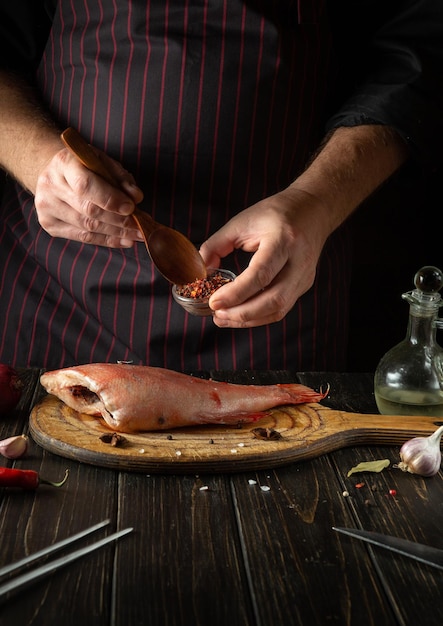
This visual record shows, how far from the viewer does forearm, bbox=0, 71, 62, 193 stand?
A: 6.45 feet

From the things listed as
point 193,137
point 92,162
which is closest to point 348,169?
point 193,137

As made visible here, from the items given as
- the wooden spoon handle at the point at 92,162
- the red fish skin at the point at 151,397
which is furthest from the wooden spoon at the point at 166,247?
the red fish skin at the point at 151,397

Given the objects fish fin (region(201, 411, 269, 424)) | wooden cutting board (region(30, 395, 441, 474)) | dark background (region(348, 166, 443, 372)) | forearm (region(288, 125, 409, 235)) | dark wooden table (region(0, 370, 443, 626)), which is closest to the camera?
dark wooden table (region(0, 370, 443, 626))

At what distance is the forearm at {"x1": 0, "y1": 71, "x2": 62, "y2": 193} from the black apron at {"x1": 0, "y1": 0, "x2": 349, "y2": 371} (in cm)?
7

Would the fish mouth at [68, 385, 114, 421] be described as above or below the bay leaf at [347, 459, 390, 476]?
below

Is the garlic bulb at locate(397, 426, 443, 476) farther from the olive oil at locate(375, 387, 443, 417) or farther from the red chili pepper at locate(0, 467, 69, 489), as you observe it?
the red chili pepper at locate(0, 467, 69, 489)

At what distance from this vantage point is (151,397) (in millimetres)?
1573

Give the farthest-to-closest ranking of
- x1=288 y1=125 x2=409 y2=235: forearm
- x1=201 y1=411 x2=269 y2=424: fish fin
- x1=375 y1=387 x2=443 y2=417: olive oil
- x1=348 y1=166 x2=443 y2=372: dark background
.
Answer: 1. x1=348 y1=166 x2=443 y2=372: dark background
2. x1=288 y1=125 x2=409 y2=235: forearm
3. x1=375 y1=387 x2=443 y2=417: olive oil
4. x1=201 y1=411 x2=269 y2=424: fish fin

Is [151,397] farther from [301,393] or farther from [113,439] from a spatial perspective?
[301,393]

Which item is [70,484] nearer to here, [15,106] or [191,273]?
[191,273]

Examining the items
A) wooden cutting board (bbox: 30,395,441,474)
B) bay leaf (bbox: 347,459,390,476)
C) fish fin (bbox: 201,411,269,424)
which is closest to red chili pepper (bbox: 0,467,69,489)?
wooden cutting board (bbox: 30,395,441,474)

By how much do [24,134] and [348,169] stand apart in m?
0.77

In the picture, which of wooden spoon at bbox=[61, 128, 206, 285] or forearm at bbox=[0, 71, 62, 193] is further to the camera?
forearm at bbox=[0, 71, 62, 193]

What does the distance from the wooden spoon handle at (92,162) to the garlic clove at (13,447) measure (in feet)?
1.62
